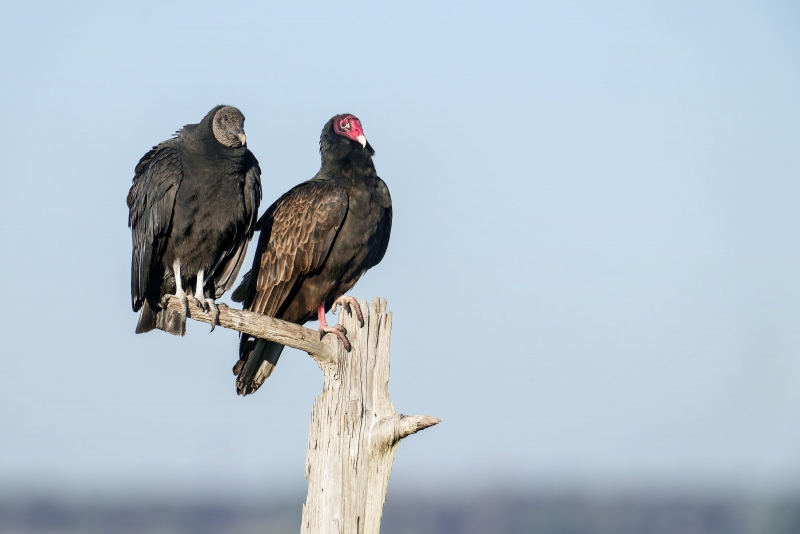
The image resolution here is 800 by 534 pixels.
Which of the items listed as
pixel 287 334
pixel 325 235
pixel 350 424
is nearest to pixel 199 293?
pixel 325 235

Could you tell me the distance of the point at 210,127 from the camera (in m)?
6.90

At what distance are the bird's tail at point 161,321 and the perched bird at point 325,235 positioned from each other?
1.71ft

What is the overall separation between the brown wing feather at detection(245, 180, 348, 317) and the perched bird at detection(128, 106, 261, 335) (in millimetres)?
198

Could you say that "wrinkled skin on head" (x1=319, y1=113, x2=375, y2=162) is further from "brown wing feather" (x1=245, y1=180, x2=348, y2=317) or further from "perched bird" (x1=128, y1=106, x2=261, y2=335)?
"perched bird" (x1=128, y1=106, x2=261, y2=335)

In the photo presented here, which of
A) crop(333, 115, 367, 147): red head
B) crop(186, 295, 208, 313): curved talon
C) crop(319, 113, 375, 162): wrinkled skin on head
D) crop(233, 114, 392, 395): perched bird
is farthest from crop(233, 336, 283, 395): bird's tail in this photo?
crop(333, 115, 367, 147): red head

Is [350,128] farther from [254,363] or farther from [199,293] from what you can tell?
[254,363]

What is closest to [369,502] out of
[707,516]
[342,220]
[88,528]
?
[342,220]

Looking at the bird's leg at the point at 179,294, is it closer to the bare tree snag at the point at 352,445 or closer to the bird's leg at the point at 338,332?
the bird's leg at the point at 338,332

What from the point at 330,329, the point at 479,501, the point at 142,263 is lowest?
the point at 330,329

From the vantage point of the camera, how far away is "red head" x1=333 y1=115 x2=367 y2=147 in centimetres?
712

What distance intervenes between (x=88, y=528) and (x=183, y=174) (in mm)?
77288

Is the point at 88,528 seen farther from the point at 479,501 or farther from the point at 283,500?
the point at 479,501

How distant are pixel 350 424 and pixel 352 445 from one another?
4.1 inches

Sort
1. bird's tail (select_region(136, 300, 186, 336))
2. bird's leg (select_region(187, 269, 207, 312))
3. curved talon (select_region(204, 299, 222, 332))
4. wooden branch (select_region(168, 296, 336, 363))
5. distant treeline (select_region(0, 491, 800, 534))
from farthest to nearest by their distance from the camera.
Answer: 1. distant treeline (select_region(0, 491, 800, 534))
2. bird's tail (select_region(136, 300, 186, 336))
3. bird's leg (select_region(187, 269, 207, 312))
4. curved talon (select_region(204, 299, 222, 332))
5. wooden branch (select_region(168, 296, 336, 363))
